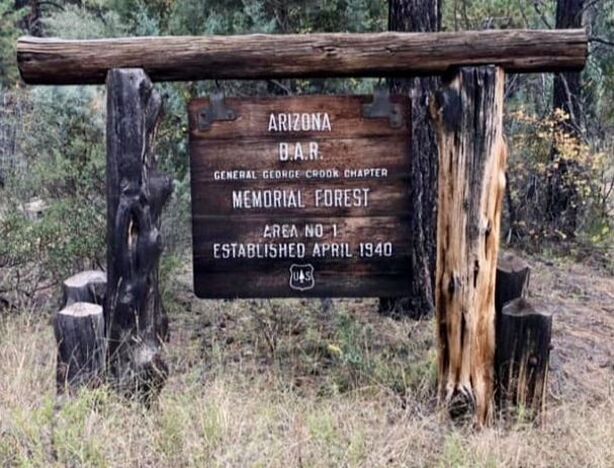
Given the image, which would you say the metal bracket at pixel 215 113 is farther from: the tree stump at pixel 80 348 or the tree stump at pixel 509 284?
the tree stump at pixel 509 284

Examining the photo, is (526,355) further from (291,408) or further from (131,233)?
(131,233)

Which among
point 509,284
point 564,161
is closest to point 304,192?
point 509,284

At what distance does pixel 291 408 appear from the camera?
160 inches

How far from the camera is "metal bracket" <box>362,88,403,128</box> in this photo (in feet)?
13.7

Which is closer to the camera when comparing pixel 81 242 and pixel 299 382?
pixel 299 382

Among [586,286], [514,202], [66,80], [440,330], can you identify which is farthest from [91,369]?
[514,202]

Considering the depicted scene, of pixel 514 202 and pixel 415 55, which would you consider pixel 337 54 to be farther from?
pixel 514 202

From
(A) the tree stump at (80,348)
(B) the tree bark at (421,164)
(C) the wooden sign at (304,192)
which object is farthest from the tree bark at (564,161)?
(A) the tree stump at (80,348)

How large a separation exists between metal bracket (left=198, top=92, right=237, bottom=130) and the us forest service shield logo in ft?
2.98

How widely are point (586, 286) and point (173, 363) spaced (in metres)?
4.75

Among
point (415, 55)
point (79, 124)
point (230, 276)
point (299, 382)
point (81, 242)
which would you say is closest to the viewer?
point (415, 55)

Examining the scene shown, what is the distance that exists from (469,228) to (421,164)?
2.31 m

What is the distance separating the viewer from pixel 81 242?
6.30 metres

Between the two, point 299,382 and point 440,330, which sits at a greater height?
point 440,330
